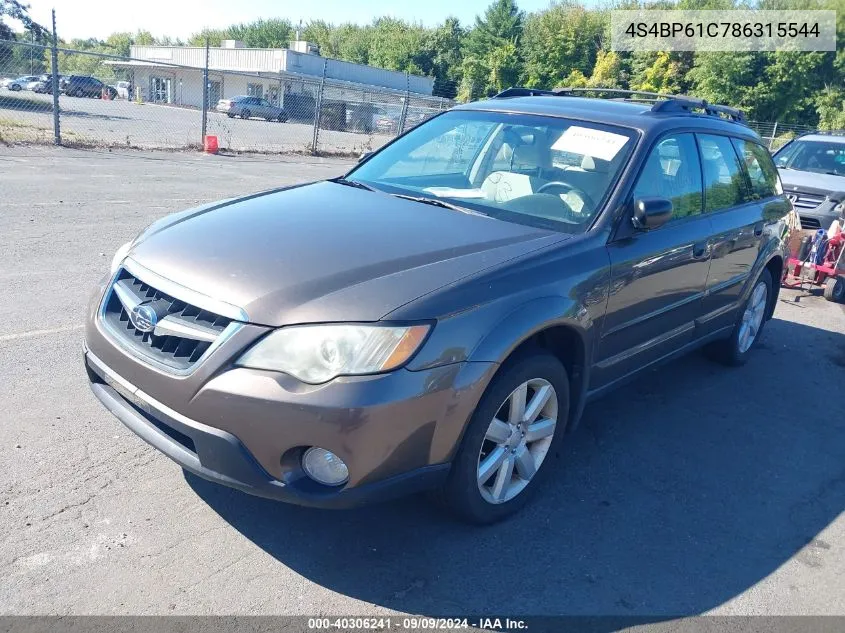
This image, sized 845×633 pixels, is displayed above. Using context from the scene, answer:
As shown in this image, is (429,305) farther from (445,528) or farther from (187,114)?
(187,114)

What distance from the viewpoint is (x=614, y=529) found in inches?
130

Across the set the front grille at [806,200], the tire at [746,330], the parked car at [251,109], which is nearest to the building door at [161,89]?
the parked car at [251,109]

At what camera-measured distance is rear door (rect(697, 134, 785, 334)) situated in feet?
15.1

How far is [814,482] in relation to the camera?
3965 millimetres

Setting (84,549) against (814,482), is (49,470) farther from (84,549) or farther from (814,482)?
(814,482)

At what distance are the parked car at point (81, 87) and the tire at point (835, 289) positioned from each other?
37.9 metres

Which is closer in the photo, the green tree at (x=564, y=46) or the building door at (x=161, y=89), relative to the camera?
the building door at (x=161, y=89)

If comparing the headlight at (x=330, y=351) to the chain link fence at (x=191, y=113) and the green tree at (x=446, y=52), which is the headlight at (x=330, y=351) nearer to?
the chain link fence at (x=191, y=113)

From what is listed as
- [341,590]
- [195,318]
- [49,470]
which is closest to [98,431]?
[49,470]

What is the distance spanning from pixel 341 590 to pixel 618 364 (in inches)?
75.4

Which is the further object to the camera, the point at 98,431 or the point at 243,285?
the point at 98,431

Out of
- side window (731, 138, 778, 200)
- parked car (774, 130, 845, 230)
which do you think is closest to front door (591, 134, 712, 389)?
→ side window (731, 138, 778, 200)

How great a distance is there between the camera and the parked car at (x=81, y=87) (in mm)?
38034

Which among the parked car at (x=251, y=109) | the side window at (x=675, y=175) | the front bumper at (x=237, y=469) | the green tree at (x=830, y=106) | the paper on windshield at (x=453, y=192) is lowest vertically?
the parked car at (x=251, y=109)
